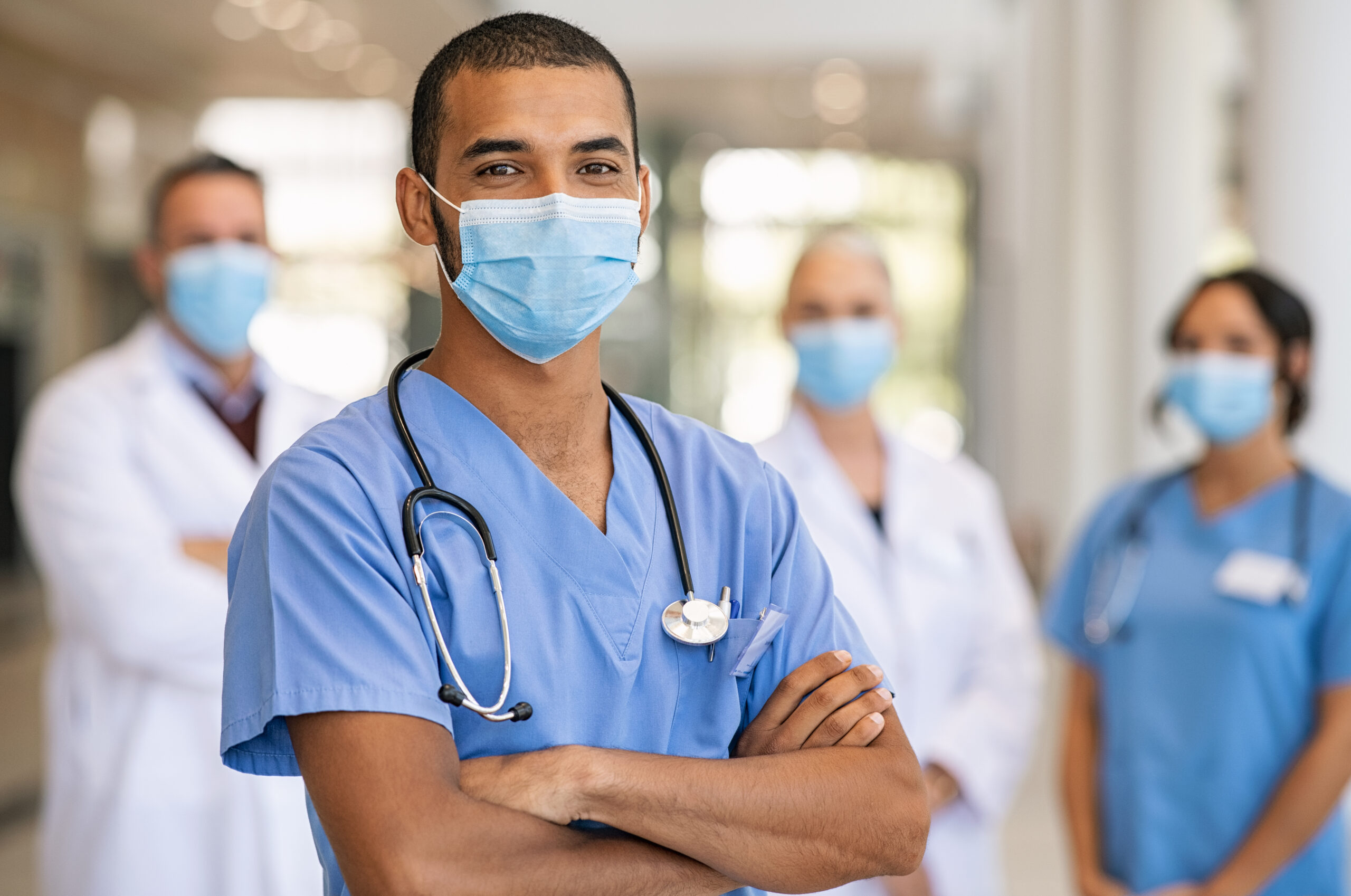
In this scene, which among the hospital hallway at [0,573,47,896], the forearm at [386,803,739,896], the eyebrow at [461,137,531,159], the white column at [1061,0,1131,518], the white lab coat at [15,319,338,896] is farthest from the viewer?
the white column at [1061,0,1131,518]

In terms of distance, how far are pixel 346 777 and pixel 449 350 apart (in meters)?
0.42

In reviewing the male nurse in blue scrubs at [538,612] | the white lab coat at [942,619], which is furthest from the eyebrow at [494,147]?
the white lab coat at [942,619]

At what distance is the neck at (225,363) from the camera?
2393 mm

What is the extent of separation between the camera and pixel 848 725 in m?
1.23

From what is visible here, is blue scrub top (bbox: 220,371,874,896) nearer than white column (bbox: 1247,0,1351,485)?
Yes

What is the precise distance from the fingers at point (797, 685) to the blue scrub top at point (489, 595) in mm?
22

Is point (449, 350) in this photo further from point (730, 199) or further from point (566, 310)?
point (730, 199)

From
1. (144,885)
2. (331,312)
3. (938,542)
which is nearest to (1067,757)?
(938,542)

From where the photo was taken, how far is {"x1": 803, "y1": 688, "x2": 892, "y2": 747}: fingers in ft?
4.03

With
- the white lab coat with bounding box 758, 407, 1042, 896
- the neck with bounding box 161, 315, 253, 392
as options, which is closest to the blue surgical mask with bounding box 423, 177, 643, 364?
the white lab coat with bounding box 758, 407, 1042, 896

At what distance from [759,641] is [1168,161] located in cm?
613

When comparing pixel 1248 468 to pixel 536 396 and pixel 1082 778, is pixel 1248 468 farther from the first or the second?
pixel 536 396

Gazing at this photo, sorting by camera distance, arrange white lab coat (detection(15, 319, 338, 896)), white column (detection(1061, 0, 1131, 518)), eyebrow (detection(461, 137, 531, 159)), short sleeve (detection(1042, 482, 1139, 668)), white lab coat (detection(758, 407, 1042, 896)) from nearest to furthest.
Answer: eyebrow (detection(461, 137, 531, 159)) < white lab coat (detection(15, 319, 338, 896)) < white lab coat (detection(758, 407, 1042, 896)) < short sleeve (detection(1042, 482, 1139, 668)) < white column (detection(1061, 0, 1131, 518))

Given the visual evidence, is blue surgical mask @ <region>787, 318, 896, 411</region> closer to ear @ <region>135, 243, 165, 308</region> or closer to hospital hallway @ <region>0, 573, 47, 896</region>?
ear @ <region>135, 243, 165, 308</region>
